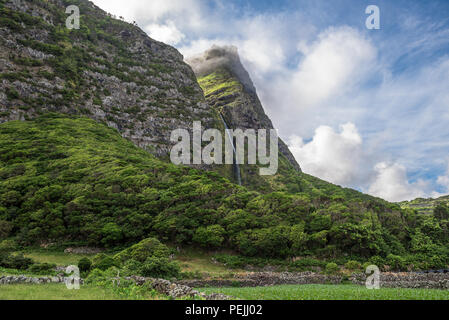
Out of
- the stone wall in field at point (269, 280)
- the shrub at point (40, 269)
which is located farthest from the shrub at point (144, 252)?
the shrub at point (40, 269)

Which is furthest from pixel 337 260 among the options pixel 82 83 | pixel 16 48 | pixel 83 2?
pixel 83 2

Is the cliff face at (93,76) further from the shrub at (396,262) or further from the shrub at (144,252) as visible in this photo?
the shrub at (396,262)

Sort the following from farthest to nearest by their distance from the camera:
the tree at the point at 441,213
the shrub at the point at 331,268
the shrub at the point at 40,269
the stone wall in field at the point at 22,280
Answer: the tree at the point at 441,213
the shrub at the point at 331,268
the shrub at the point at 40,269
the stone wall in field at the point at 22,280

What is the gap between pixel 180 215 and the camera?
1956 inches

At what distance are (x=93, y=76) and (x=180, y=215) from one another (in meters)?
98.1

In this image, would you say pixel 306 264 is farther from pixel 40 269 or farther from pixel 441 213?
pixel 441 213

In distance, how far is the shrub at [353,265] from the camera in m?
41.7

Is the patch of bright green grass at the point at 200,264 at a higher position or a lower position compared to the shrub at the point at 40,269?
lower

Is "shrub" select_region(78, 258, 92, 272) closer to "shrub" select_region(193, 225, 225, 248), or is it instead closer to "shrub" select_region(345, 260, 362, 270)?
"shrub" select_region(193, 225, 225, 248)

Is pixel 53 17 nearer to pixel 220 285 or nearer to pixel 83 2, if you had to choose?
pixel 83 2

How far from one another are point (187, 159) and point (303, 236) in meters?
75.6

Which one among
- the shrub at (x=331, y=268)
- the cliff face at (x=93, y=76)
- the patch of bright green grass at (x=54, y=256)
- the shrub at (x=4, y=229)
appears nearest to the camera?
the patch of bright green grass at (x=54, y=256)

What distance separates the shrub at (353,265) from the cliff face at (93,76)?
84.9 metres
